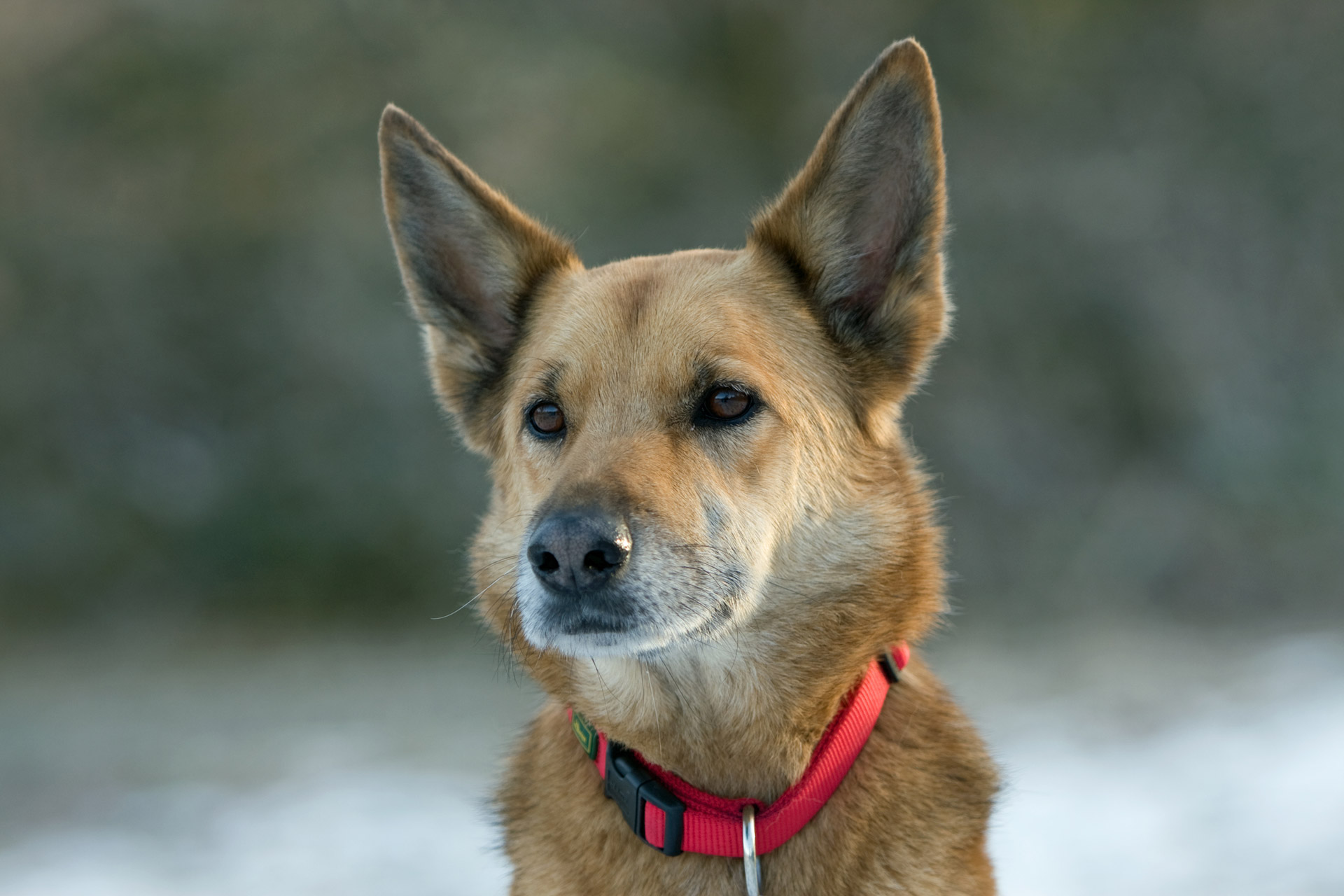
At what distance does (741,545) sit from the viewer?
7.93 ft

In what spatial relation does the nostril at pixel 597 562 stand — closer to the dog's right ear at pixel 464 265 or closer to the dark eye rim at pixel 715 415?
the dark eye rim at pixel 715 415

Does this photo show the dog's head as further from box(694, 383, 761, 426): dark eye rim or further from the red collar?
the red collar

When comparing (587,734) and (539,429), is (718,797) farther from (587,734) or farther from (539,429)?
(539,429)

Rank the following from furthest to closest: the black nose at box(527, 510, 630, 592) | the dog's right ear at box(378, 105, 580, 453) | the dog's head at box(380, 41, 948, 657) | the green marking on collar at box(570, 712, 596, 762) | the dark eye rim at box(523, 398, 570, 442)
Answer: the dog's right ear at box(378, 105, 580, 453), the dark eye rim at box(523, 398, 570, 442), the green marking on collar at box(570, 712, 596, 762), the dog's head at box(380, 41, 948, 657), the black nose at box(527, 510, 630, 592)

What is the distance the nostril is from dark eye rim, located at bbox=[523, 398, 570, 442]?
54 centimetres

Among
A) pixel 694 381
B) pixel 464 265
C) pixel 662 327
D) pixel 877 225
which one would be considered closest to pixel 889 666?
pixel 694 381

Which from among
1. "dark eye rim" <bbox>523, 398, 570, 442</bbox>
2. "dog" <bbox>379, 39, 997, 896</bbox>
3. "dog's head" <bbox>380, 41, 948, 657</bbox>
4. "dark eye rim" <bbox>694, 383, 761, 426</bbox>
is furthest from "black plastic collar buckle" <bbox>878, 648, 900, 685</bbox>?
"dark eye rim" <bbox>523, 398, 570, 442</bbox>

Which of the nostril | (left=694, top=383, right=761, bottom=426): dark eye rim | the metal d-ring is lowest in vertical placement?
the metal d-ring

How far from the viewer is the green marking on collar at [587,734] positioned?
2504 millimetres

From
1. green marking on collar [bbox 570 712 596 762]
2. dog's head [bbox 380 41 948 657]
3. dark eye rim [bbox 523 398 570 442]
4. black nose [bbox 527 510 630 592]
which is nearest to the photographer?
black nose [bbox 527 510 630 592]

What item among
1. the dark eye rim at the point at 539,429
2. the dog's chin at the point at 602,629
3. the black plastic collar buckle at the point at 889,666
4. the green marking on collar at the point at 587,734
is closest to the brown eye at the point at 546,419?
the dark eye rim at the point at 539,429

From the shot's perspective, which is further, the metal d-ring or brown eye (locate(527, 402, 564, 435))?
brown eye (locate(527, 402, 564, 435))

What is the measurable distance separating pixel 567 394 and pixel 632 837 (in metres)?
0.97

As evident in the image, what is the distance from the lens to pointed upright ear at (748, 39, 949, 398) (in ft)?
8.30
